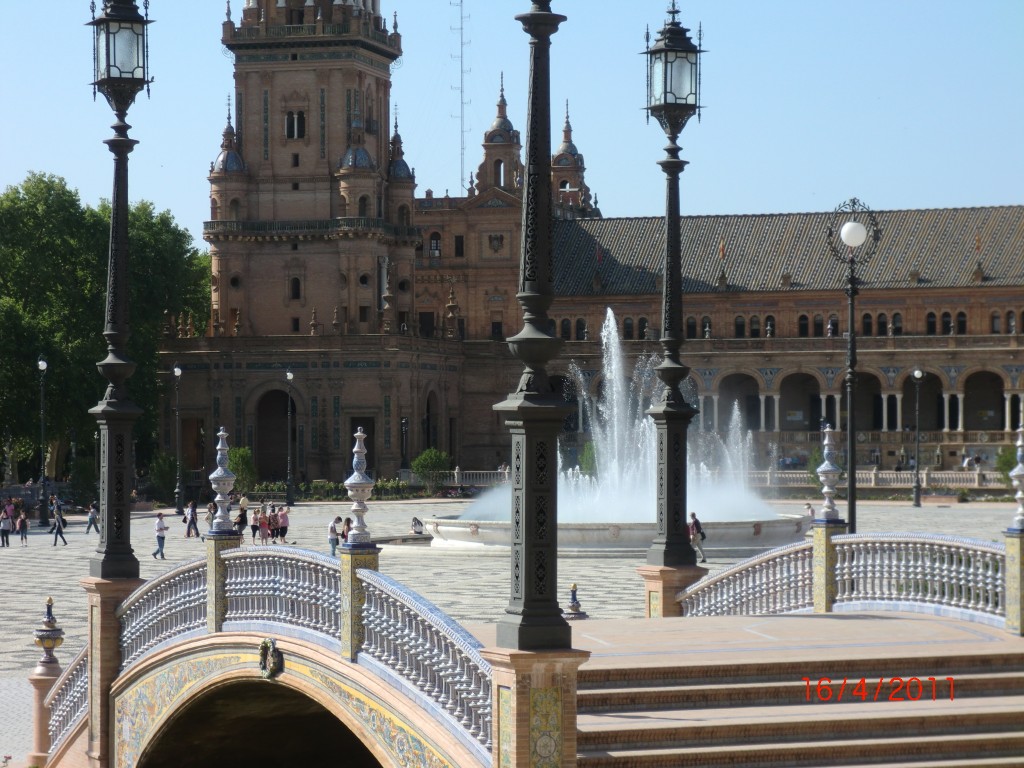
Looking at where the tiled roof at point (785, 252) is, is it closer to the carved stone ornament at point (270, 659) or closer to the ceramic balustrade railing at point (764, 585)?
the ceramic balustrade railing at point (764, 585)

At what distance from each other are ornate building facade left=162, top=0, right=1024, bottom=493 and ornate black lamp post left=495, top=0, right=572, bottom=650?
61.1 metres

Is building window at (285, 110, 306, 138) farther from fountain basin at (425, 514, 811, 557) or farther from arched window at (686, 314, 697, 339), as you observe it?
fountain basin at (425, 514, 811, 557)

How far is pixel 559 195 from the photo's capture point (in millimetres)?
100375

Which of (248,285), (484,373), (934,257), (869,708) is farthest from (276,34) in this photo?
(869,708)

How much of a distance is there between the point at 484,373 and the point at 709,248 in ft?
40.6

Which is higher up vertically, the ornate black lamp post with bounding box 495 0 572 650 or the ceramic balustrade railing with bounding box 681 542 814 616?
the ornate black lamp post with bounding box 495 0 572 650

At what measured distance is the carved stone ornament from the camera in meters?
14.3

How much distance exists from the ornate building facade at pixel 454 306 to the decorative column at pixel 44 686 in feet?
171

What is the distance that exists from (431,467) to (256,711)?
50801mm

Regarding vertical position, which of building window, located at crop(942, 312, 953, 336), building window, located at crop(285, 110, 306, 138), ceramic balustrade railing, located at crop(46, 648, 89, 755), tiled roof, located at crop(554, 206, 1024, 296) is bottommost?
ceramic balustrade railing, located at crop(46, 648, 89, 755)

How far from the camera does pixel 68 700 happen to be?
18.9 meters

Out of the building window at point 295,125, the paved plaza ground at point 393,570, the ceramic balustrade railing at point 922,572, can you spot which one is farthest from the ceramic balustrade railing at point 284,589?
the building window at point 295,125

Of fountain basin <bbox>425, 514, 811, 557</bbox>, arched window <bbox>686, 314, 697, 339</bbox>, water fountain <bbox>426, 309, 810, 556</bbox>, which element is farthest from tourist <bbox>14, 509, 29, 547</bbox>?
arched window <bbox>686, 314, 697, 339</bbox>

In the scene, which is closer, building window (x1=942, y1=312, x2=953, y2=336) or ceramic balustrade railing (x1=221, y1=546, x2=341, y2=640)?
ceramic balustrade railing (x1=221, y1=546, x2=341, y2=640)
